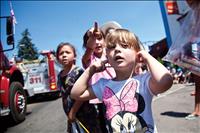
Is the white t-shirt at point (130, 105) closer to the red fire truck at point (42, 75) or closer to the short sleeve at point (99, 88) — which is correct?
the short sleeve at point (99, 88)

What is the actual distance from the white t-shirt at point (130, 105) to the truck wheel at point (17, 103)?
512 cm

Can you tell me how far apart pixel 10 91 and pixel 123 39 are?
17.5 feet

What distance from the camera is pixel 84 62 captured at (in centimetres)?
283

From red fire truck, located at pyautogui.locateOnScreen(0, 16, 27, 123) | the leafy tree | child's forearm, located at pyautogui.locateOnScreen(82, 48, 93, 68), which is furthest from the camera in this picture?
the leafy tree

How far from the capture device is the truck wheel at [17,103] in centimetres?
677

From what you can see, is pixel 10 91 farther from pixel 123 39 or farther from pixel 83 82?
pixel 123 39

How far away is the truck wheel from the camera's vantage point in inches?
267

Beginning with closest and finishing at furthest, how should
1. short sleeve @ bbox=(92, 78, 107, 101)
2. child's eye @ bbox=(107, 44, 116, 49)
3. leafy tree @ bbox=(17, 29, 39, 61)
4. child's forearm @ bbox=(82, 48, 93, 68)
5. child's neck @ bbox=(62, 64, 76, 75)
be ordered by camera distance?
child's eye @ bbox=(107, 44, 116, 49), short sleeve @ bbox=(92, 78, 107, 101), child's forearm @ bbox=(82, 48, 93, 68), child's neck @ bbox=(62, 64, 76, 75), leafy tree @ bbox=(17, 29, 39, 61)

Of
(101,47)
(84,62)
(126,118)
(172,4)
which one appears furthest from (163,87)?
(172,4)

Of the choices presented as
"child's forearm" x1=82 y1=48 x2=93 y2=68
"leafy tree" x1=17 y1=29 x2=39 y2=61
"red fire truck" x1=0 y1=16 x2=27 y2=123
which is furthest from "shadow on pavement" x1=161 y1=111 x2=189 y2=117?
"leafy tree" x1=17 y1=29 x2=39 y2=61

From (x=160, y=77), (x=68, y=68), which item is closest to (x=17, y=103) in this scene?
(x=68, y=68)

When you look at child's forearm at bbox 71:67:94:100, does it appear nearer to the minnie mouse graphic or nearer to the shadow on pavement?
the minnie mouse graphic

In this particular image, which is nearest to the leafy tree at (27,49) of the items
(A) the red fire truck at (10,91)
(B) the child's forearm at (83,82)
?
(A) the red fire truck at (10,91)

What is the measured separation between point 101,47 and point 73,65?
1.24ft
